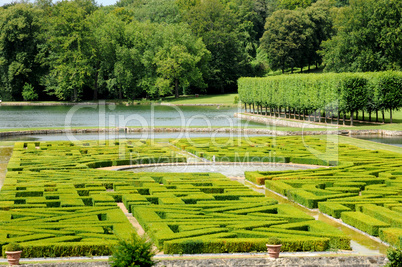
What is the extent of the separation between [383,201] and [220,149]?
54.4 ft

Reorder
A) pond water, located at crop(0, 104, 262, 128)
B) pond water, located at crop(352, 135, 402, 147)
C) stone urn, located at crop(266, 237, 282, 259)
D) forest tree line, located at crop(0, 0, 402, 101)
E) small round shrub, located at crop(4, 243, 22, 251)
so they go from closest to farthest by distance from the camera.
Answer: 1. small round shrub, located at crop(4, 243, 22, 251)
2. stone urn, located at crop(266, 237, 282, 259)
3. pond water, located at crop(352, 135, 402, 147)
4. pond water, located at crop(0, 104, 262, 128)
5. forest tree line, located at crop(0, 0, 402, 101)

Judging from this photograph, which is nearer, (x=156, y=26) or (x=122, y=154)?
(x=122, y=154)

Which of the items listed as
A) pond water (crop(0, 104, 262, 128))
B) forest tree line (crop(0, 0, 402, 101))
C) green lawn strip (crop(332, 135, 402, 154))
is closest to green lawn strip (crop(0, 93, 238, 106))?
forest tree line (crop(0, 0, 402, 101))

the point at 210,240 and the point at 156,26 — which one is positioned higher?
the point at 156,26

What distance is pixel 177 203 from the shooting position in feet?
64.7

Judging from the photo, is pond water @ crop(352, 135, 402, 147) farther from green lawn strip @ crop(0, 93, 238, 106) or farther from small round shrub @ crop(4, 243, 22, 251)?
green lawn strip @ crop(0, 93, 238, 106)

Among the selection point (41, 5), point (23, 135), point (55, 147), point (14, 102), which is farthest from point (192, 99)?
point (55, 147)

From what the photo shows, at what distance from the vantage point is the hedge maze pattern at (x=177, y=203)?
15.2m

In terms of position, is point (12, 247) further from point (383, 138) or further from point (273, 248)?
point (383, 138)

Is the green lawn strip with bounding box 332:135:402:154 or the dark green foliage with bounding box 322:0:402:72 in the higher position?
the dark green foliage with bounding box 322:0:402:72

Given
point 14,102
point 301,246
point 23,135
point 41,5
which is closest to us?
point 301,246

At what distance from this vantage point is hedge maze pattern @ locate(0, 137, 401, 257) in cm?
1517

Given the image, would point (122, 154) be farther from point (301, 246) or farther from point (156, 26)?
point (156, 26)

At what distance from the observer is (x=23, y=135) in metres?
49.3
